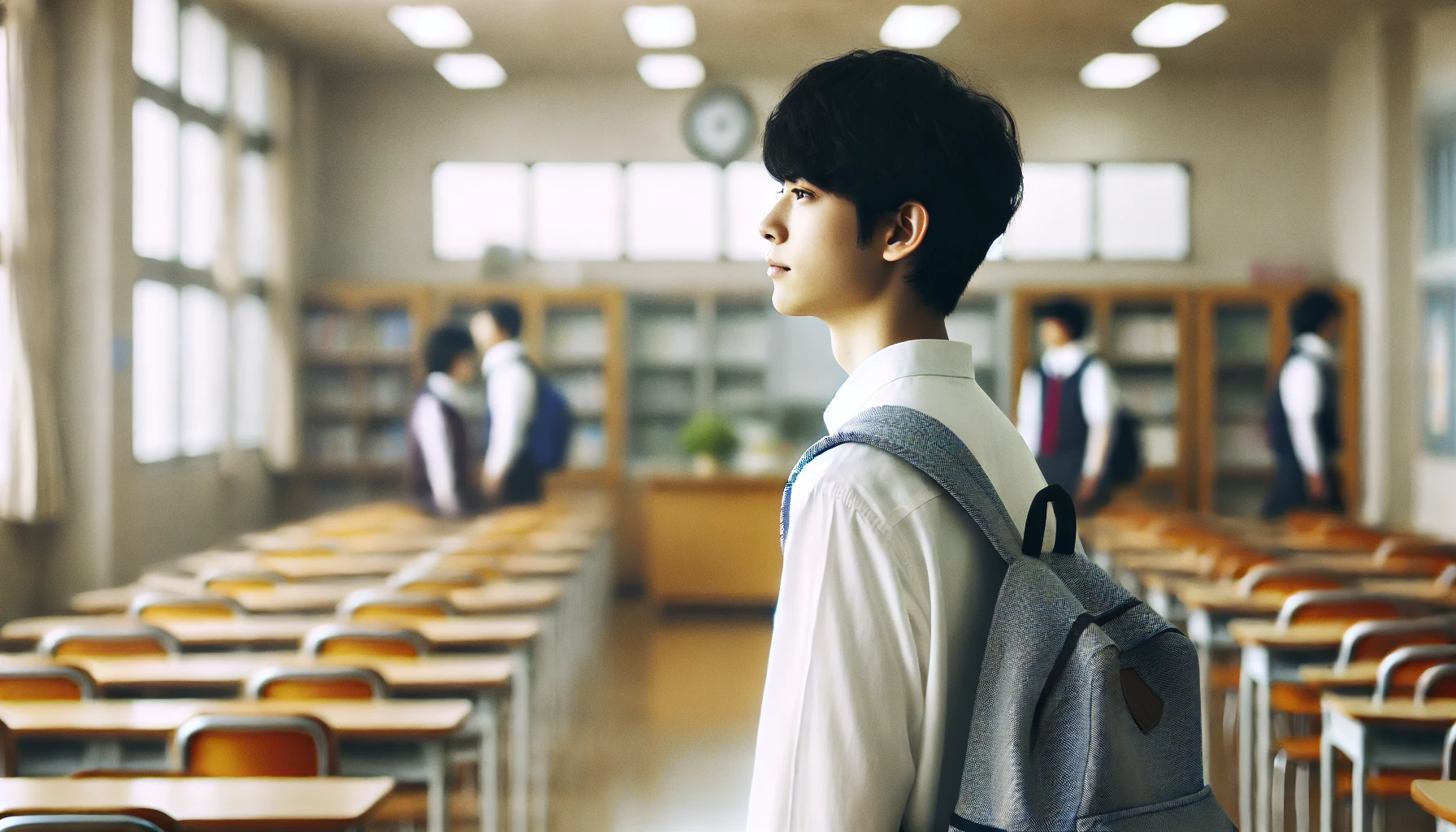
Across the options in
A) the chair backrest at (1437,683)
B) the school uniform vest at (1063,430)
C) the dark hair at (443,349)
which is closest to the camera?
the chair backrest at (1437,683)

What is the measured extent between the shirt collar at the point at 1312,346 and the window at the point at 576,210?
4864mm

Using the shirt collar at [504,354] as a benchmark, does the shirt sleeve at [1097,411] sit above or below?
below

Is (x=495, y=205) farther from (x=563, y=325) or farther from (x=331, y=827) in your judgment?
(x=331, y=827)

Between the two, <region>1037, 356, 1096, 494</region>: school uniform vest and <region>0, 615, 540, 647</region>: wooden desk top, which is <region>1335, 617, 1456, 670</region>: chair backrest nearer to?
<region>0, 615, 540, 647</region>: wooden desk top

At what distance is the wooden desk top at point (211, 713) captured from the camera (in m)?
2.69

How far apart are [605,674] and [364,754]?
12.1 feet

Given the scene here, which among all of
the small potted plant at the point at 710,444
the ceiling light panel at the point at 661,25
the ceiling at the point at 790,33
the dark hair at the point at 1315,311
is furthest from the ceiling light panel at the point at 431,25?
the dark hair at the point at 1315,311

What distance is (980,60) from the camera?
9086 mm

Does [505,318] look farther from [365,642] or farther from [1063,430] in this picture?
[365,642]

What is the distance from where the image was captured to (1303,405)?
6738mm

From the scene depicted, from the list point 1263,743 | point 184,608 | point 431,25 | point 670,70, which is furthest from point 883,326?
point 670,70

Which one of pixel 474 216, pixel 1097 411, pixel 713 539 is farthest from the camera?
pixel 474 216

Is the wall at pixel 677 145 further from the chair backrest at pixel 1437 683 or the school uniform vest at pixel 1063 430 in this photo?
the chair backrest at pixel 1437 683

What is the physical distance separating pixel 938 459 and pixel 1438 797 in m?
1.62
